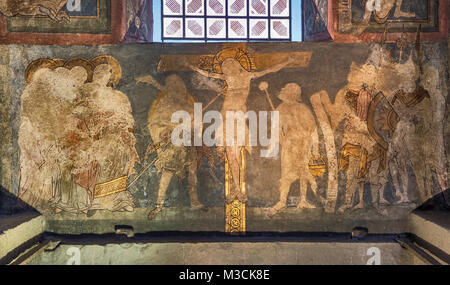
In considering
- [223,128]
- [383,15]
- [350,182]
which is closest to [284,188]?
[350,182]

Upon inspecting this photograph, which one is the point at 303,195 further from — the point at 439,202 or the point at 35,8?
the point at 35,8

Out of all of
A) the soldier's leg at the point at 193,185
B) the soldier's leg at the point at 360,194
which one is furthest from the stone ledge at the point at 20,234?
the soldier's leg at the point at 360,194

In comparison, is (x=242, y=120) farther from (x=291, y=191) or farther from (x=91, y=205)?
(x=91, y=205)

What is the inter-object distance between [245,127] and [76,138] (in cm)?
280

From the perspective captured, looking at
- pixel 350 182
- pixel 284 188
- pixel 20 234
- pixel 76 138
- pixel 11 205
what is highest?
pixel 76 138

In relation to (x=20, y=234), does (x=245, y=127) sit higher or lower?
higher

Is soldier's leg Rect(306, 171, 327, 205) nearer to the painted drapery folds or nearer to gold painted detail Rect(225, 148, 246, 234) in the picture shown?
the painted drapery folds

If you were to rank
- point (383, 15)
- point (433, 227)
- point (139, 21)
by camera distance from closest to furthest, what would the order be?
point (433, 227)
point (383, 15)
point (139, 21)

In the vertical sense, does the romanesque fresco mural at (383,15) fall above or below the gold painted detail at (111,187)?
above

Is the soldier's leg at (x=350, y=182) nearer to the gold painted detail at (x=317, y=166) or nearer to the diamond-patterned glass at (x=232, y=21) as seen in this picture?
the gold painted detail at (x=317, y=166)

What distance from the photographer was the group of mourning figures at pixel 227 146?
14.7 ft

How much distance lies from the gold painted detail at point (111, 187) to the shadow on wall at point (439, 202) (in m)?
4.98

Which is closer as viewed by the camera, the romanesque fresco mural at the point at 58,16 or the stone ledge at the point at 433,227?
the stone ledge at the point at 433,227

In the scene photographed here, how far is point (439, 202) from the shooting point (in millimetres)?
4477
